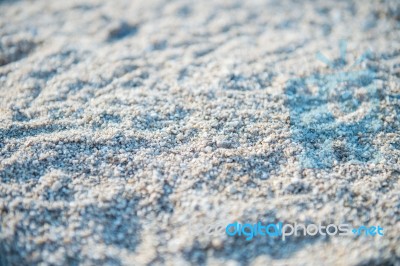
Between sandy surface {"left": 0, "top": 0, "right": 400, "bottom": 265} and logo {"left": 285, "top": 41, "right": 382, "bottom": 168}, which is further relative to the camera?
Answer: logo {"left": 285, "top": 41, "right": 382, "bottom": 168}

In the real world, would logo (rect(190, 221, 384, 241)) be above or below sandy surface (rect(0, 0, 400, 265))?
below

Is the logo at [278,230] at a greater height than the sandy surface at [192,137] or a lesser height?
lesser

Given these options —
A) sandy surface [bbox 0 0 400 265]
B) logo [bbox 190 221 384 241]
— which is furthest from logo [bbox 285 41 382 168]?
logo [bbox 190 221 384 241]

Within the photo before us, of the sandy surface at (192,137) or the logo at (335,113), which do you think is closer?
the sandy surface at (192,137)

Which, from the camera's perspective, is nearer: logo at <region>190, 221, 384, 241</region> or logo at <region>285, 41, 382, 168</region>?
logo at <region>190, 221, 384, 241</region>

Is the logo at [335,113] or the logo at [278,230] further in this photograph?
the logo at [335,113]

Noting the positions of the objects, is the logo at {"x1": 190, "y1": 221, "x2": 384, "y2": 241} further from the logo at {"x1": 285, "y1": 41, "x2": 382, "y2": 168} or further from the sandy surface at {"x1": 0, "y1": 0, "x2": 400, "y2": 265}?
the logo at {"x1": 285, "y1": 41, "x2": 382, "y2": 168}

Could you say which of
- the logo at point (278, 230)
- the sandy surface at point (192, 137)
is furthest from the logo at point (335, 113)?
the logo at point (278, 230)

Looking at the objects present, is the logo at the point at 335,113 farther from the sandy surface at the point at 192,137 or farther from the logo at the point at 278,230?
the logo at the point at 278,230
